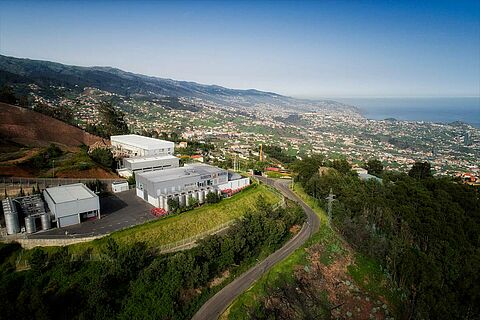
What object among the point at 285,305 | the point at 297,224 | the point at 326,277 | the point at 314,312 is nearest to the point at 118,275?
the point at 285,305

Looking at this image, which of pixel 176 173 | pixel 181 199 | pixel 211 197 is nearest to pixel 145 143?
pixel 176 173

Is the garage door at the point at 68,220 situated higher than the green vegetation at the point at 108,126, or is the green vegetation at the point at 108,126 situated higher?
the green vegetation at the point at 108,126

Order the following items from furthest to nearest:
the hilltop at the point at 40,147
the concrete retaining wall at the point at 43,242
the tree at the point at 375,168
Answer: the tree at the point at 375,168, the hilltop at the point at 40,147, the concrete retaining wall at the point at 43,242

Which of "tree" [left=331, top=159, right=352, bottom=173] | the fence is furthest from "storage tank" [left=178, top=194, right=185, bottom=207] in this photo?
"tree" [left=331, top=159, right=352, bottom=173]

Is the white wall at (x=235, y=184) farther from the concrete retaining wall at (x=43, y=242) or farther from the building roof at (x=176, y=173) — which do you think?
the concrete retaining wall at (x=43, y=242)

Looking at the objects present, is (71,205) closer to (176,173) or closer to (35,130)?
(176,173)

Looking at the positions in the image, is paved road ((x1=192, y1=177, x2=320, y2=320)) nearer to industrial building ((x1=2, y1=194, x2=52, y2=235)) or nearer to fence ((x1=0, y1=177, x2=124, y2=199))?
industrial building ((x1=2, y1=194, x2=52, y2=235))

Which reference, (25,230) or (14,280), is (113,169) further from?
(14,280)

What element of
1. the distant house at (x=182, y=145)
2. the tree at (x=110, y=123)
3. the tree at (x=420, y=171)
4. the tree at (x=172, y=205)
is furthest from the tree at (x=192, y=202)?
the tree at (x=110, y=123)
